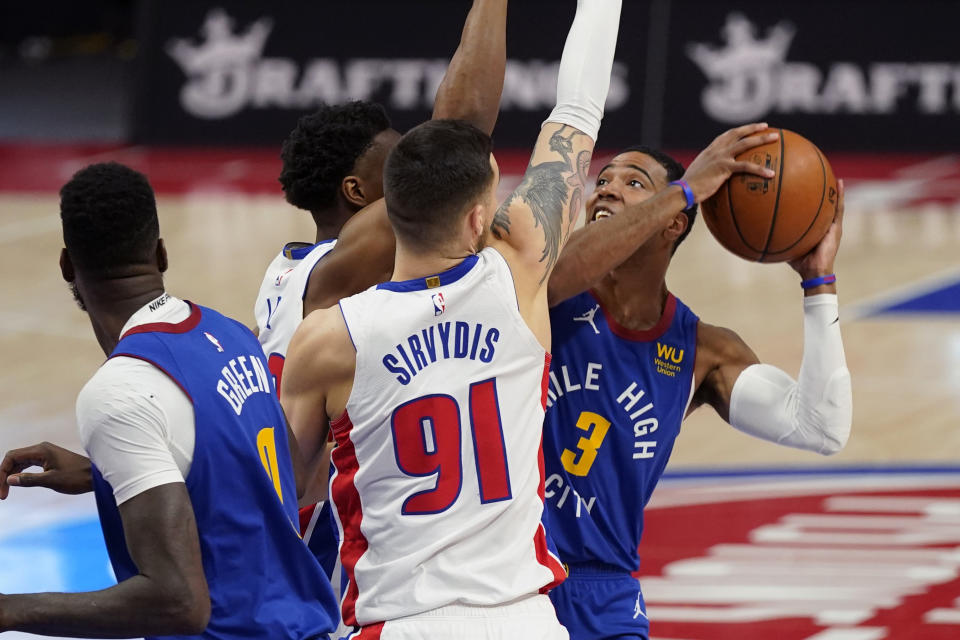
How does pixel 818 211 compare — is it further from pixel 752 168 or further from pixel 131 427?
pixel 131 427

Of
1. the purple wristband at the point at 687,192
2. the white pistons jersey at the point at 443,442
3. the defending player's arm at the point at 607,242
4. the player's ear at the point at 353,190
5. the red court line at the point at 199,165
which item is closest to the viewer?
the white pistons jersey at the point at 443,442

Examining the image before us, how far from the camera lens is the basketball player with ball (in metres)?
3.91

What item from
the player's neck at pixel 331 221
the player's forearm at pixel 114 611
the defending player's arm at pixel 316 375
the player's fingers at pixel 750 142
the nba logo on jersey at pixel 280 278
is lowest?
the player's forearm at pixel 114 611

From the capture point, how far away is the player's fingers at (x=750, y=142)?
12.9 feet

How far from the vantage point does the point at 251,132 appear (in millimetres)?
16594

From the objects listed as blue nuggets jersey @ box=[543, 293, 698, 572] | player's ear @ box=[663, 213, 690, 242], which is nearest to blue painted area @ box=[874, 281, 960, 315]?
player's ear @ box=[663, 213, 690, 242]

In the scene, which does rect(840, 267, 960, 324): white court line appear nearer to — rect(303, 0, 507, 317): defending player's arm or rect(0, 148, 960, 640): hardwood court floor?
rect(0, 148, 960, 640): hardwood court floor

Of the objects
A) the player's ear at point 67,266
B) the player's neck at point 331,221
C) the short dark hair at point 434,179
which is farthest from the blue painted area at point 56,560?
the short dark hair at point 434,179

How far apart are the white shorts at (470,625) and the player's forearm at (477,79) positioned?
129cm

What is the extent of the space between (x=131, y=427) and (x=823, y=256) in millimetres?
2065

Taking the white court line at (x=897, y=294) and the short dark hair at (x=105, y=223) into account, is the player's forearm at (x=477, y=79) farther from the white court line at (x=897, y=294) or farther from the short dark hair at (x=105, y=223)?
the white court line at (x=897, y=294)

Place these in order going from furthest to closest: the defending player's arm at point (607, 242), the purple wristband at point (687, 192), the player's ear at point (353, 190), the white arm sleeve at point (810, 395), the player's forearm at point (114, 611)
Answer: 1. the player's ear at point (353, 190)
2. the white arm sleeve at point (810, 395)
3. the purple wristband at point (687, 192)
4. the defending player's arm at point (607, 242)
5. the player's forearm at point (114, 611)

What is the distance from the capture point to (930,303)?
35.5 feet

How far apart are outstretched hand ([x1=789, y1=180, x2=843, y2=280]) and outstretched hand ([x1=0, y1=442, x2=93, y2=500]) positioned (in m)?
2.02
